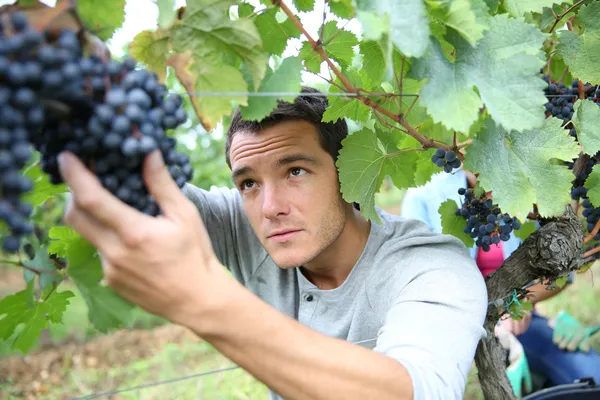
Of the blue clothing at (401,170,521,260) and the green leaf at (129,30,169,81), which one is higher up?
the blue clothing at (401,170,521,260)

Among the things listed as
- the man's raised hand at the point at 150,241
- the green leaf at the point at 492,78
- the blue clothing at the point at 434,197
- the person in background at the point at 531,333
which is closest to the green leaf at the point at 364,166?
the green leaf at the point at 492,78

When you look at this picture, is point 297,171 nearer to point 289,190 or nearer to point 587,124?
point 289,190

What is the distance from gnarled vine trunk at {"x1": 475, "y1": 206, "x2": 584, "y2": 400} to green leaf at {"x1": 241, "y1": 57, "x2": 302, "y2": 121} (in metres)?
1.03

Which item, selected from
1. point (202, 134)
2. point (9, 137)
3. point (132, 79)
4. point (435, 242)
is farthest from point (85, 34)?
point (202, 134)

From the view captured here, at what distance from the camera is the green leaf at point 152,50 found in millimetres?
1168

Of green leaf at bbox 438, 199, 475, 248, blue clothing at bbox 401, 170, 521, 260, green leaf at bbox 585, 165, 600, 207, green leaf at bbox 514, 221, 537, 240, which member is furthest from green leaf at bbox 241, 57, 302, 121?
blue clothing at bbox 401, 170, 521, 260

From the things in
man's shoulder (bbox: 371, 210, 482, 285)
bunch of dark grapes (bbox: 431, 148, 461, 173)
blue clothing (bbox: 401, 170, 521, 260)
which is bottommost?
man's shoulder (bbox: 371, 210, 482, 285)

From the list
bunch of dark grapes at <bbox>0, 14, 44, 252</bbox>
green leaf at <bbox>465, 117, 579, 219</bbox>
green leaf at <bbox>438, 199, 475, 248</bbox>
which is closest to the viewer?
bunch of dark grapes at <bbox>0, 14, 44, 252</bbox>

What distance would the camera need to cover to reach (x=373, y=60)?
5.10ft

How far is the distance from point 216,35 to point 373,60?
21.7 inches

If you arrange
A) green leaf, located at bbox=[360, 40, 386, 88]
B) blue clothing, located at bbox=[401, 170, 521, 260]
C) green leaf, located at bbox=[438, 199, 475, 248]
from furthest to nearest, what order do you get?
blue clothing, located at bbox=[401, 170, 521, 260] < green leaf, located at bbox=[438, 199, 475, 248] < green leaf, located at bbox=[360, 40, 386, 88]

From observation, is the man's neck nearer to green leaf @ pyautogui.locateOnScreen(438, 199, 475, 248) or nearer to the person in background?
green leaf @ pyautogui.locateOnScreen(438, 199, 475, 248)

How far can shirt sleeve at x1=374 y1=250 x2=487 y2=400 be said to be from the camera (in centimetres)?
118

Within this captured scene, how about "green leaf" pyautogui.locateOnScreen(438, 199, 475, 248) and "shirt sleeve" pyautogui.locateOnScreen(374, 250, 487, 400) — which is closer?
"shirt sleeve" pyautogui.locateOnScreen(374, 250, 487, 400)
